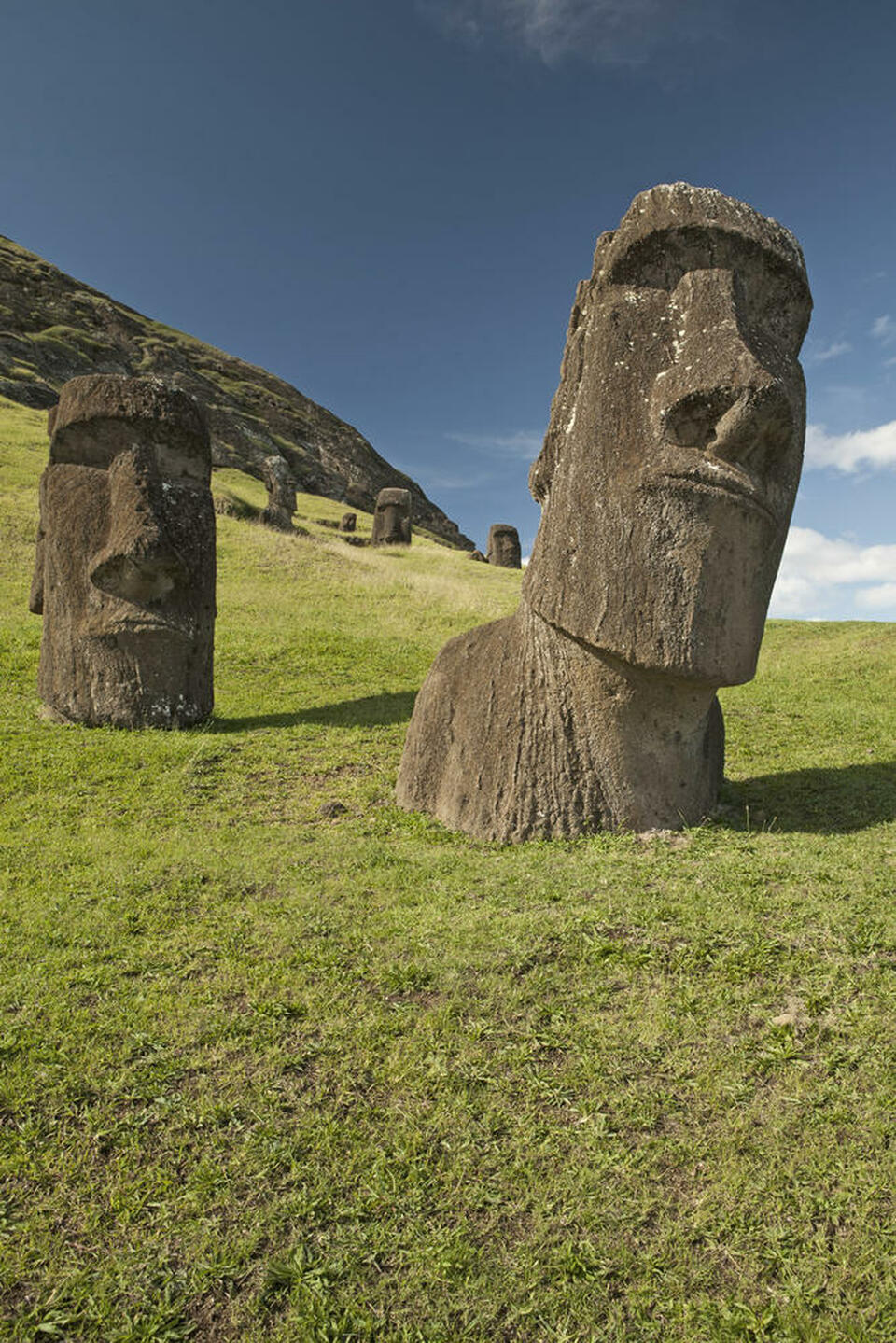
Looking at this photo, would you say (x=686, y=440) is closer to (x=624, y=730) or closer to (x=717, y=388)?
(x=717, y=388)

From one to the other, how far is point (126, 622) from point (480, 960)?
21.7ft

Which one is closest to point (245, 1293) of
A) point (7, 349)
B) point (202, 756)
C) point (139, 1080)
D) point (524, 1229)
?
point (524, 1229)

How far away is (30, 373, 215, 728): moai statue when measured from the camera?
8.97 metres

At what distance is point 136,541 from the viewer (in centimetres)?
878

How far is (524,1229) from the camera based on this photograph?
2.39 meters

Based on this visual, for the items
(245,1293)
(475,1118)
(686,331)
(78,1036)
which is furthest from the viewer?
(686,331)

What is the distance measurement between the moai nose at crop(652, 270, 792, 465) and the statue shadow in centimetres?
252

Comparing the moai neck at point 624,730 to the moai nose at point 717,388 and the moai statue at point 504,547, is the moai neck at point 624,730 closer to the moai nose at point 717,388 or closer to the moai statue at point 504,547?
the moai nose at point 717,388

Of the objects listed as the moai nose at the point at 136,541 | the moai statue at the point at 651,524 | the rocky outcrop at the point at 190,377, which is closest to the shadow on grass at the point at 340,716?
the moai nose at the point at 136,541

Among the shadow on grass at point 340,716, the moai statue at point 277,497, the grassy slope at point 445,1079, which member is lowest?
the grassy slope at point 445,1079

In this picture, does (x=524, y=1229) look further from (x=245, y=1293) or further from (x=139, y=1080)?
(x=139, y=1080)

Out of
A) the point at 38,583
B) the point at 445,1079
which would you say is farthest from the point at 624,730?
the point at 38,583

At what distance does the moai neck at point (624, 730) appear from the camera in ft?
17.3

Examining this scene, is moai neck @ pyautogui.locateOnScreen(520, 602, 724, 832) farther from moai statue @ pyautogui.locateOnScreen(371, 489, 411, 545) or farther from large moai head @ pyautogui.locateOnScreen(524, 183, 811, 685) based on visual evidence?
moai statue @ pyautogui.locateOnScreen(371, 489, 411, 545)
